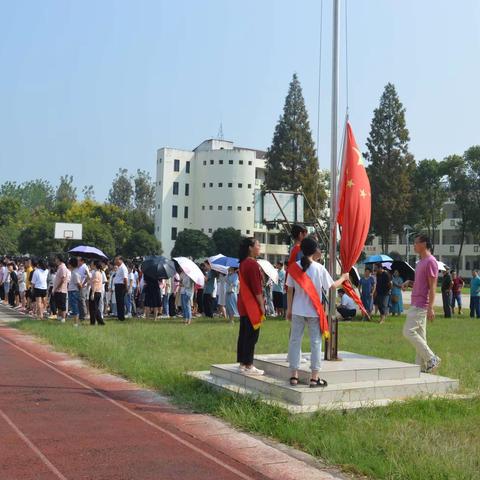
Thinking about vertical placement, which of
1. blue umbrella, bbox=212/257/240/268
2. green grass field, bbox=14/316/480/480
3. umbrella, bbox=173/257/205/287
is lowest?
green grass field, bbox=14/316/480/480

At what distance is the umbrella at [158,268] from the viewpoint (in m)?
17.5

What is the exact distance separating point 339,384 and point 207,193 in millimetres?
78882

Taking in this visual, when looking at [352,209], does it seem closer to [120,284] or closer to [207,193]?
[120,284]

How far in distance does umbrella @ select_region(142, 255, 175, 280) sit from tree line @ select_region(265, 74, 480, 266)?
3232 cm

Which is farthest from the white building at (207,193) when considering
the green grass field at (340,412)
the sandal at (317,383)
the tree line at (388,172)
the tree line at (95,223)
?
the sandal at (317,383)

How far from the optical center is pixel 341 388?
22.8ft

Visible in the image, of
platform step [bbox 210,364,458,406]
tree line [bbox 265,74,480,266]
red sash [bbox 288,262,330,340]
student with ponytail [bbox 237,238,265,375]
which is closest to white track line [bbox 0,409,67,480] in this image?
platform step [bbox 210,364,458,406]

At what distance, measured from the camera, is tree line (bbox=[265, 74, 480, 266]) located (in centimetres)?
5169

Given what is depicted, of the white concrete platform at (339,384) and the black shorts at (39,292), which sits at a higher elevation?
the black shorts at (39,292)

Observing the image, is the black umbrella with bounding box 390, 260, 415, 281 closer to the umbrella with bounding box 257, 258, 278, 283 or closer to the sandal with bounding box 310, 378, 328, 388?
the umbrella with bounding box 257, 258, 278, 283

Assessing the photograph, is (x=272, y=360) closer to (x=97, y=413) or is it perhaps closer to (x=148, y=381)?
(x=148, y=381)

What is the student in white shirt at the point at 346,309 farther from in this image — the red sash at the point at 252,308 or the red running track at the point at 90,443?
the red running track at the point at 90,443

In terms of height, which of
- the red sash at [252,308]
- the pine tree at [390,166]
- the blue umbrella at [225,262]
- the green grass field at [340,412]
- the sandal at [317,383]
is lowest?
the green grass field at [340,412]

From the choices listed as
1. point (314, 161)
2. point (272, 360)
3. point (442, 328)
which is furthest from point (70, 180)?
point (272, 360)
